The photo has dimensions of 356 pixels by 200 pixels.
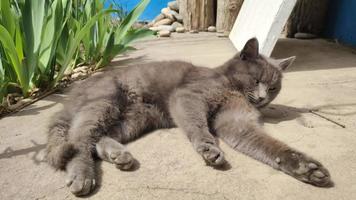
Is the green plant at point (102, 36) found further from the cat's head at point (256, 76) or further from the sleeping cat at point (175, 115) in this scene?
the cat's head at point (256, 76)

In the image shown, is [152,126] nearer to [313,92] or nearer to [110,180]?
[110,180]

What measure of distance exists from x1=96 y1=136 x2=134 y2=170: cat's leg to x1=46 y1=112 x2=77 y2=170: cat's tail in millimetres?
111

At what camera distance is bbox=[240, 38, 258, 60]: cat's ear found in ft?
5.95

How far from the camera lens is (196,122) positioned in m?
1.52

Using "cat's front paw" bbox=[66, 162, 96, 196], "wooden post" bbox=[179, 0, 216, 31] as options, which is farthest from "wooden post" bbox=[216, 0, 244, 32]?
"cat's front paw" bbox=[66, 162, 96, 196]

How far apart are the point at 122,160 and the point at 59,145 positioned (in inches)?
10.4

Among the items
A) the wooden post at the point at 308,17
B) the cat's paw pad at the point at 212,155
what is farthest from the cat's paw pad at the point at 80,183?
the wooden post at the point at 308,17

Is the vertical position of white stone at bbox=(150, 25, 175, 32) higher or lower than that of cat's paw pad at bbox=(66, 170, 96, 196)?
lower

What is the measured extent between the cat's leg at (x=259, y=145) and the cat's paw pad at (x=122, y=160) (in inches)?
17.6

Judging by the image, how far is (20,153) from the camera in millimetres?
1455

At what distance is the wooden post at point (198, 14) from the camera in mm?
4762

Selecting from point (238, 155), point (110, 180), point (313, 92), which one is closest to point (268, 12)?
point (313, 92)

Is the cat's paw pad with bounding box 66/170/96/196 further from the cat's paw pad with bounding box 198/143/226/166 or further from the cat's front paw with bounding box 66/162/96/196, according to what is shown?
the cat's paw pad with bounding box 198/143/226/166

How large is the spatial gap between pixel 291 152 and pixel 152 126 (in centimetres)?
68
